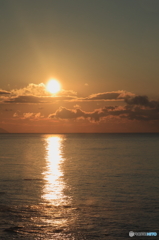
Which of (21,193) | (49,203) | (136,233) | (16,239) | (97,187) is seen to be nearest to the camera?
(16,239)

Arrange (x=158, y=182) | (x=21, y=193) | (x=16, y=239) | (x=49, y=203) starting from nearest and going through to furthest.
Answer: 1. (x=16, y=239)
2. (x=49, y=203)
3. (x=21, y=193)
4. (x=158, y=182)

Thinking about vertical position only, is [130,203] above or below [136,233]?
above

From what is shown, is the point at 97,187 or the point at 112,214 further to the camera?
the point at 97,187

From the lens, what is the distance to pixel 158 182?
48.8m

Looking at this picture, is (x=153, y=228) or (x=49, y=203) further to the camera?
(x=49, y=203)

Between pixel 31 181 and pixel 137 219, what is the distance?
25.7m

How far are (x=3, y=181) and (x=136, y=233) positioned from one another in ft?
98.6

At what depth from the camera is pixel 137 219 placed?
92.1 feet

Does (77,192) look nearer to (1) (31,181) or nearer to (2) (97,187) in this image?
(2) (97,187)

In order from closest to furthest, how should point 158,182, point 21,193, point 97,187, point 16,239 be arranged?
1. point 16,239
2. point 21,193
3. point 97,187
4. point 158,182

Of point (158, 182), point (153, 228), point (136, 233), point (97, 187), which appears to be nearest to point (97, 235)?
point (136, 233)

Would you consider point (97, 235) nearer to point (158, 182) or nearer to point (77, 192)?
point (77, 192)

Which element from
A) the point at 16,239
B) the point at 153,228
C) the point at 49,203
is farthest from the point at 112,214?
the point at 16,239

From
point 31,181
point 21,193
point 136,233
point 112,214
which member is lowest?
point 136,233
